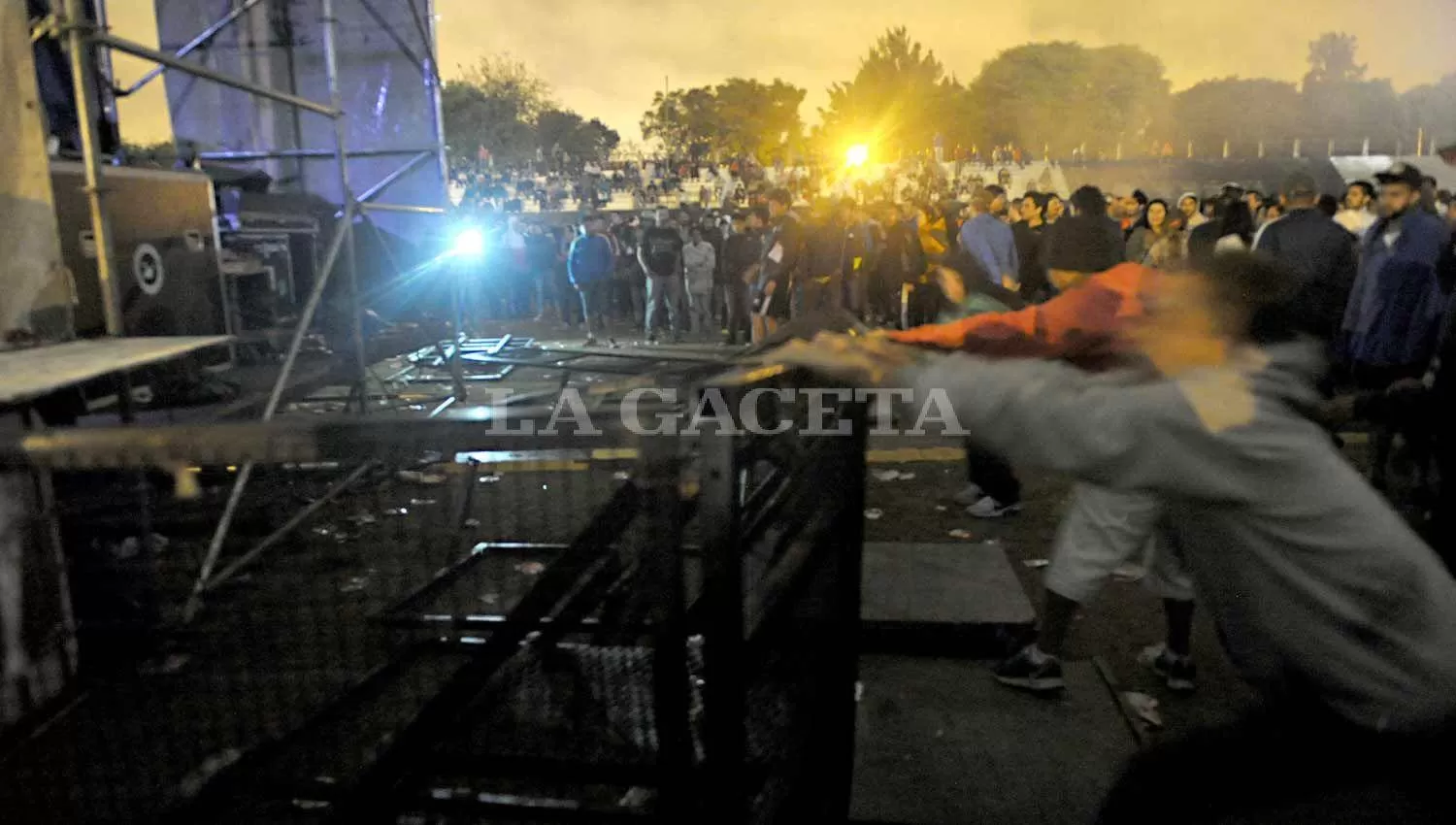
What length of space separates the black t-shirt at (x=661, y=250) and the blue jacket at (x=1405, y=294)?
30.0 ft

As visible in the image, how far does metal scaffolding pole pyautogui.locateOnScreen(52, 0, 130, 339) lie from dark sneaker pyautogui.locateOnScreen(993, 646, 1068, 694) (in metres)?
3.75

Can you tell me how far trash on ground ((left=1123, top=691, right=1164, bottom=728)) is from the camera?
3441 millimetres

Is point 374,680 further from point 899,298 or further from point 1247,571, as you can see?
point 899,298

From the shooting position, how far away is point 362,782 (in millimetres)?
1614

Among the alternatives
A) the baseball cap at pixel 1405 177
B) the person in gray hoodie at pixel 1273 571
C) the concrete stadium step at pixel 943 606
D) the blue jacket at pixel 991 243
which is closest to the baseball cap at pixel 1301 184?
the baseball cap at pixel 1405 177

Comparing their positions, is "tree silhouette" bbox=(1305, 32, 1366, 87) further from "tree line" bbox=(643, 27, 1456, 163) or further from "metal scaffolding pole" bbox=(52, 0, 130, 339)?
"metal scaffolding pole" bbox=(52, 0, 130, 339)

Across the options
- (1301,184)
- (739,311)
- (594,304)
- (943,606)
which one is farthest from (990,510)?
(594,304)

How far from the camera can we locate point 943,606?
154 inches

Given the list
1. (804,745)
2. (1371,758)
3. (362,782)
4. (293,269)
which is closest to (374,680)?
(362,782)

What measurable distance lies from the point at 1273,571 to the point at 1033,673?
1.83m

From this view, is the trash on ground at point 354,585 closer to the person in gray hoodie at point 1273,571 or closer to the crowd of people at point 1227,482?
the crowd of people at point 1227,482

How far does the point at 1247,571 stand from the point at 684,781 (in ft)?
3.91

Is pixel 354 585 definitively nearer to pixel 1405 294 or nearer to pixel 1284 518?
pixel 1284 518

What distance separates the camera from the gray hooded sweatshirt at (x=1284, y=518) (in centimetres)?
170
